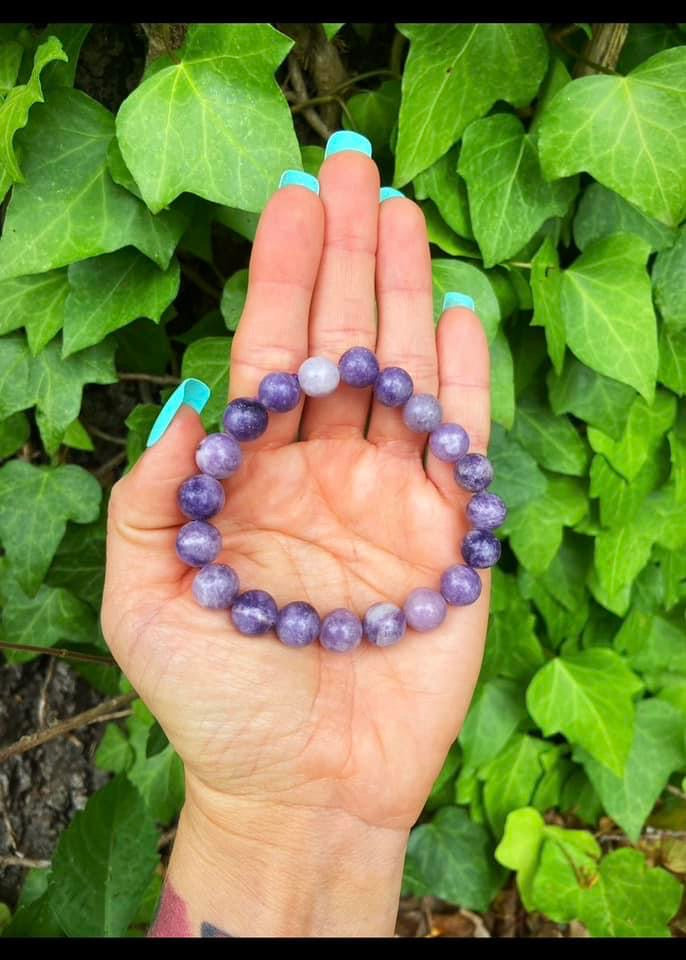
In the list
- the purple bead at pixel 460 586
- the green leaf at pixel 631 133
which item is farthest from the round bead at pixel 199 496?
the green leaf at pixel 631 133

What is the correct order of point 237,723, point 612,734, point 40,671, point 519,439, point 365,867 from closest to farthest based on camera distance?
point 237,723, point 365,867, point 519,439, point 612,734, point 40,671

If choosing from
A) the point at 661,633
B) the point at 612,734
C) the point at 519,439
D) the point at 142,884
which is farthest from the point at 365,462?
the point at 661,633

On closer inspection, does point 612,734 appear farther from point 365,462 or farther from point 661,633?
point 365,462

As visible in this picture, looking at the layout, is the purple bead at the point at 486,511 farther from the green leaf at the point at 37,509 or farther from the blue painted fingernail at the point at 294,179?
the green leaf at the point at 37,509

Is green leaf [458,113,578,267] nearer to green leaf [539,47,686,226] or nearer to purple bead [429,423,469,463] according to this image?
green leaf [539,47,686,226]

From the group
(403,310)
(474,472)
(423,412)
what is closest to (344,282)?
(403,310)

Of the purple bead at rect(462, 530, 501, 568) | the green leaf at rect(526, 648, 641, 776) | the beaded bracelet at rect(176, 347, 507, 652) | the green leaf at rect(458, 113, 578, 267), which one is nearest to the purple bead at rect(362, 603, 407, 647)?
the beaded bracelet at rect(176, 347, 507, 652)
